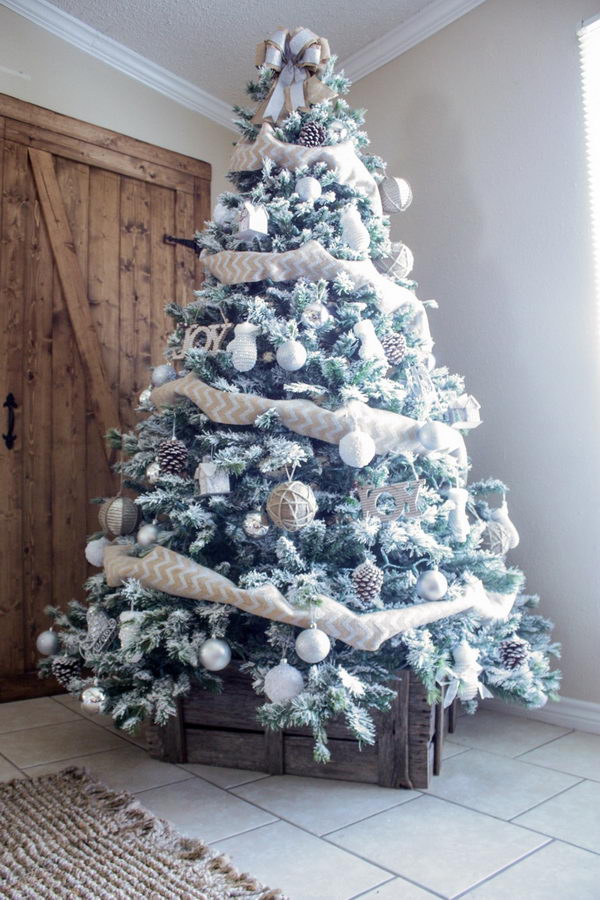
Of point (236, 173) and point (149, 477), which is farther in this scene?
point (236, 173)

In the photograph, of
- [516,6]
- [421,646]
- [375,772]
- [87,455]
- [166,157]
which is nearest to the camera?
[421,646]

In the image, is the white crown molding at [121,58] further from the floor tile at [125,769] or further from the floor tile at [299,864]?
the floor tile at [299,864]

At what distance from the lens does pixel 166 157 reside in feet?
9.12

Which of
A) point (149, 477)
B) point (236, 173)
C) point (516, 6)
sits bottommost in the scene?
point (149, 477)

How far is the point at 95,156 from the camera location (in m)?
2.57

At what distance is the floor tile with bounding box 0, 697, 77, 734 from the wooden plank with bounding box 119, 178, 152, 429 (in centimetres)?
102

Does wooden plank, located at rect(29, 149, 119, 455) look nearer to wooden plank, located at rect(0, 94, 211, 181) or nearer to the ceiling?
wooden plank, located at rect(0, 94, 211, 181)

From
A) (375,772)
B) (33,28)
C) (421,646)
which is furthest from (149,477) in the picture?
(33,28)

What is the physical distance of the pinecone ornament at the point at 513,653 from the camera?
168cm

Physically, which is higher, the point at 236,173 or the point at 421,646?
the point at 236,173

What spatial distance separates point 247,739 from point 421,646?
1.68 ft

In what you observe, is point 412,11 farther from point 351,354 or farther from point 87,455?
point 87,455

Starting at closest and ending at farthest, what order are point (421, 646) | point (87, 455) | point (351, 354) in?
point (421, 646) < point (351, 354) < point (87, 455)

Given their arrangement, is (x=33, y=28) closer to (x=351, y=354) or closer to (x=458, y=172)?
(x=458, y=172)
